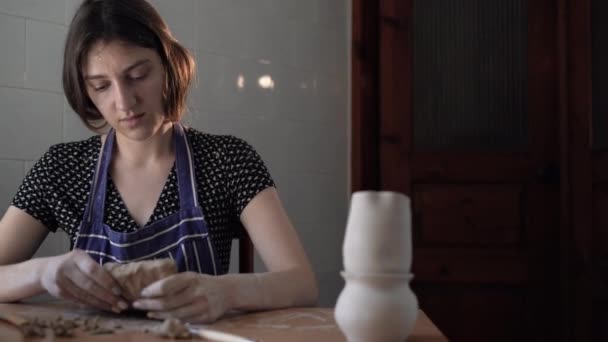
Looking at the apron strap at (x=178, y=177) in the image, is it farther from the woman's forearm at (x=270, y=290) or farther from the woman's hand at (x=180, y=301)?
the woman's hand at (x=180, y=301)

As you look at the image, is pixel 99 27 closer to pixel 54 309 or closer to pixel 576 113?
pixel 54 309

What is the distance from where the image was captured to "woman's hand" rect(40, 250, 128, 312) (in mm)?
1328

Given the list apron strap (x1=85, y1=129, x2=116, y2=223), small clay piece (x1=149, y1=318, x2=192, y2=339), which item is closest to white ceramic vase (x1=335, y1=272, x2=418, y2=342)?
small clay piece (x1=149, y1=318, x2=192, y2=339)

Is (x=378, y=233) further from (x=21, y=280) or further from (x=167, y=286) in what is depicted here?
(x=21, y=280)

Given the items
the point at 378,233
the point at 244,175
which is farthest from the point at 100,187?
the point at 378,233

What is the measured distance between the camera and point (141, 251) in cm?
174

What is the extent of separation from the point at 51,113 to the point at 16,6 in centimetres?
33

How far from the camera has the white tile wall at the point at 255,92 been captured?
238cm

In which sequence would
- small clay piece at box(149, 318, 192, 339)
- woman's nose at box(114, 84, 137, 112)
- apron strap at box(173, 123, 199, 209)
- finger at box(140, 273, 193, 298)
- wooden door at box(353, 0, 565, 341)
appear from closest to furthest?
small clay piece at box(149, 318, 192, 339) → finger at box(140, 273, 193, 298) → woman's nose at box(114, 84, 137, 112) → apron strap at box(173, 123, 199, 209) → wooden door at box(353, 0, 565, 341)

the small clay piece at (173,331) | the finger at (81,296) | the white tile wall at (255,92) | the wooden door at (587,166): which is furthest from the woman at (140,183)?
the wooden door at (587,166)

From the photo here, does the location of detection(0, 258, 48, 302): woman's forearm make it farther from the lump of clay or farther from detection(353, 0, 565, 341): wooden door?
detection(353, 0, 565, 341): wooden door

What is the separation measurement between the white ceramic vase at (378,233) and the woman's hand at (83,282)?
0.53m

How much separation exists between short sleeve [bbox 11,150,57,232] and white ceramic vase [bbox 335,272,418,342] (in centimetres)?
111

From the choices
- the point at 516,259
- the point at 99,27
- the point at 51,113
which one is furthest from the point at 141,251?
the point at 516,259
